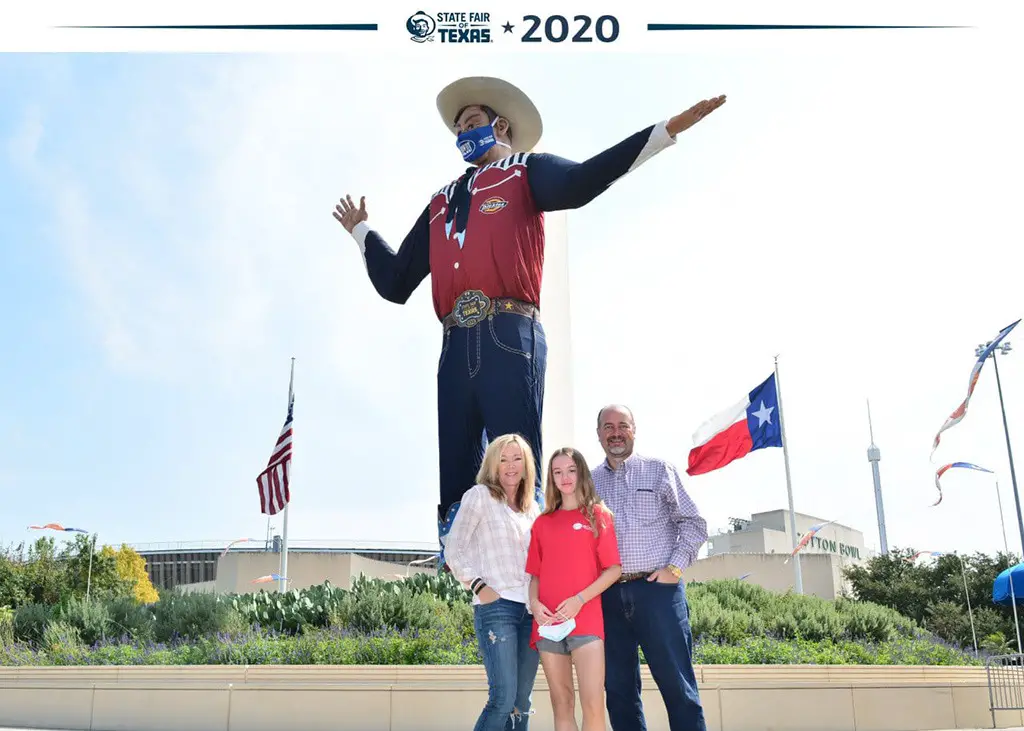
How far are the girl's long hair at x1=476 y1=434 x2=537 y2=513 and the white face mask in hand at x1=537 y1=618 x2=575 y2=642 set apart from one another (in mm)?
616

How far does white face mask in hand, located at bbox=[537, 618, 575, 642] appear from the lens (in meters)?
3.73

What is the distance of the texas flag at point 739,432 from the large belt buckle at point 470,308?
9.72m

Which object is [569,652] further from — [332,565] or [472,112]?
[332,565]

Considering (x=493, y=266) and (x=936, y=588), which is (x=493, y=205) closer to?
(x=493, y=266)

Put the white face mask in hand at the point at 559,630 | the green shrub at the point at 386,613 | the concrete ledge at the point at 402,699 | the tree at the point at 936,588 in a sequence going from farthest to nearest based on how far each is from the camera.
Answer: the tree at the point at 936,588
the green shrub at the point at 386,613
the concrete ledge at the point at 402,699
the white face mask in hand at the point at 559,630

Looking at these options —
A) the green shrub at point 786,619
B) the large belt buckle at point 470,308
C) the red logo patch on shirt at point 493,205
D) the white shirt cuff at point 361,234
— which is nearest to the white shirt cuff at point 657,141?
the red logo patch on shirt at point 493,205

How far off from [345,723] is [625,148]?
14.2 feet

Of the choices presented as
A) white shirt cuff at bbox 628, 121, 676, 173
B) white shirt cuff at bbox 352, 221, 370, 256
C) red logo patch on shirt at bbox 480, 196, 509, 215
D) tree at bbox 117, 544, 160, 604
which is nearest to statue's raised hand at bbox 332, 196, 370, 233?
white shirt cuff at bbox 352, 221, 370, 256

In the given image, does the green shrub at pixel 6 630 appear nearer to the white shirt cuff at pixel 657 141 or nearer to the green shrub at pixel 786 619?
the green shrub at pixel 786 619

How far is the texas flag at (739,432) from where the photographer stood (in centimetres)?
1467

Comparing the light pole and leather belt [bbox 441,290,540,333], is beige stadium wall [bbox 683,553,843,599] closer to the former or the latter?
the light pole

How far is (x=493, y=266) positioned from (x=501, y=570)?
232cm

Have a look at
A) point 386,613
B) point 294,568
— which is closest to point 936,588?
point 386,613

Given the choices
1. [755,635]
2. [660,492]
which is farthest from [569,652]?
[755,635]
